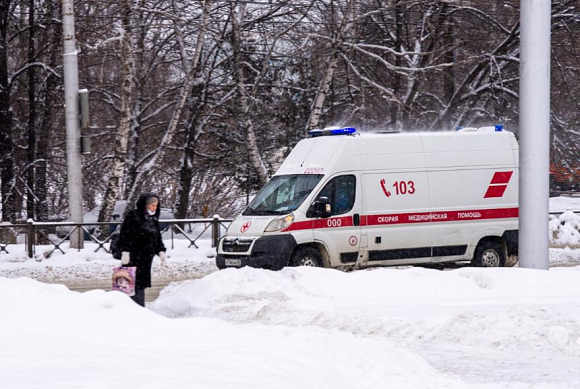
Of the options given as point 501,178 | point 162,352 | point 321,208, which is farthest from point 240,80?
point 162,352

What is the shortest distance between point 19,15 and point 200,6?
7418mm

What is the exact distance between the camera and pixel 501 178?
54.6 ft

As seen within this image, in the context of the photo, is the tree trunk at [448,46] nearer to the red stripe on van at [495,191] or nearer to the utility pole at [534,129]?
the red stripe on van at [495,191]

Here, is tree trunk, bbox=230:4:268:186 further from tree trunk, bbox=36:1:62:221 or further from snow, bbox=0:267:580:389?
snow, bbox=0:267:580:389

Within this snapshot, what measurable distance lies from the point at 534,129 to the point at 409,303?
3529mm

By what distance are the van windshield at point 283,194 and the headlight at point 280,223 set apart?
179 millimetres

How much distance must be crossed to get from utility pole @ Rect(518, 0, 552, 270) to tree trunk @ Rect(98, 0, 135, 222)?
10.4 m

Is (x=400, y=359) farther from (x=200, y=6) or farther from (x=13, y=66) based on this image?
(x=13, y=66)

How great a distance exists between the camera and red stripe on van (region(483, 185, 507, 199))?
16531 millimetres

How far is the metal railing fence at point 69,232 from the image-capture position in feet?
65.7

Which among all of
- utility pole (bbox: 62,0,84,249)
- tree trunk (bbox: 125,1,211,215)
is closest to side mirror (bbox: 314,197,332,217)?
utility pole (bbox: 62,0,84,249)

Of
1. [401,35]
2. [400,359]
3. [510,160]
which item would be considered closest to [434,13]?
[401,35]

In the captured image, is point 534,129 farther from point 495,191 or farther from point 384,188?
point 495,191

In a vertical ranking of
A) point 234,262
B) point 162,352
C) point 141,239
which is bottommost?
point 162,352
